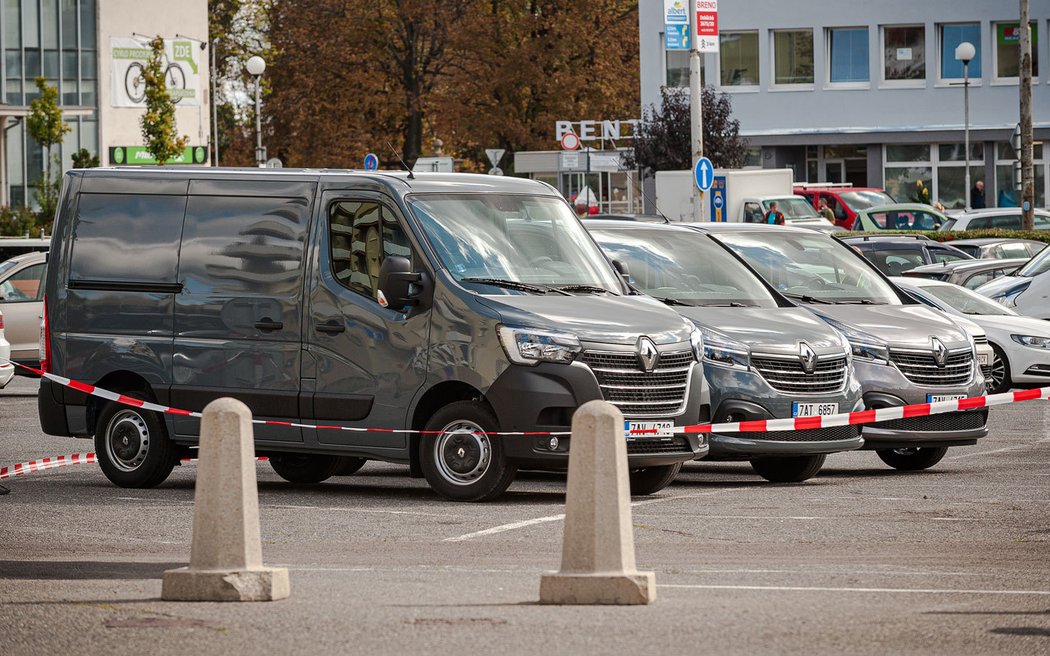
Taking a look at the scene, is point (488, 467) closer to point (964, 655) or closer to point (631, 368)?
point (631, 368)

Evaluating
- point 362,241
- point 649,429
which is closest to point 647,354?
point 649,429

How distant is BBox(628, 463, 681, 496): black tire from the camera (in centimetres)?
1366

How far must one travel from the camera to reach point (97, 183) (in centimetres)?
1439

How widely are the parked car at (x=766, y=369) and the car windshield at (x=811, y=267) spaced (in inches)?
31.5

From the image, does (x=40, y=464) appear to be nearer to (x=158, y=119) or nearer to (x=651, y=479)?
(x=651, y=479)

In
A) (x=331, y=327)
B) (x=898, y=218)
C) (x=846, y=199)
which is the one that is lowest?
(x=331, y=327)

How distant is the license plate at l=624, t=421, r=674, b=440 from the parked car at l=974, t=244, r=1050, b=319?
1417cm

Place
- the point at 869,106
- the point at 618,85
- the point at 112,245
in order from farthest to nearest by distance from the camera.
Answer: the point at 618,85, the point at 869,106, the point at 112,245

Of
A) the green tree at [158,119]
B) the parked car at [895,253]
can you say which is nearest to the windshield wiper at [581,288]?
the parked car at [895,253]

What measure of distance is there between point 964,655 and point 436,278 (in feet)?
20.7

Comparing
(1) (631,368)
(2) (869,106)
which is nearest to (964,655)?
(1) (631,368)

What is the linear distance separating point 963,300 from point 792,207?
797 inches

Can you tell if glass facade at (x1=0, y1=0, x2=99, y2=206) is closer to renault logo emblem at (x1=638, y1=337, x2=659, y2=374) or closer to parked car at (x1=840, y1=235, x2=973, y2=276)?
parked car at (x1=840, y1=235, x2=973, y2=276)

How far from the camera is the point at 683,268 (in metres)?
15.8
